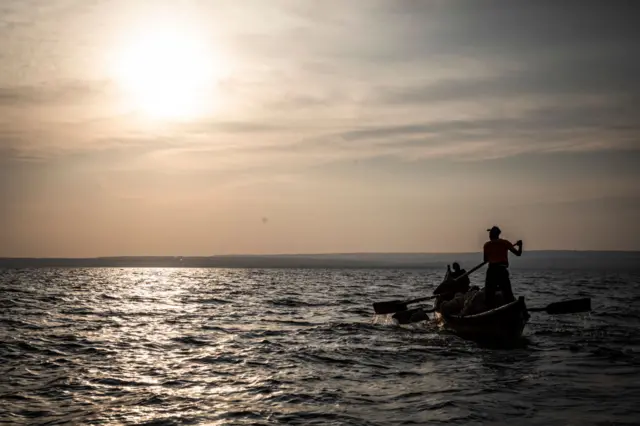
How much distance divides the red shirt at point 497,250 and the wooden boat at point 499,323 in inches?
62.2

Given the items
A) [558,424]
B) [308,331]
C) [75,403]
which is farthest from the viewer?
[308,331]

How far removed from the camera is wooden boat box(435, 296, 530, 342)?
1969cm

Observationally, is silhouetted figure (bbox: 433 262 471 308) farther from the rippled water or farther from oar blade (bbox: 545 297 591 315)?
oar blade (bbox: 545 297 591 315)

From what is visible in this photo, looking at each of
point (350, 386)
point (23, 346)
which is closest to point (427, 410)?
point (350, 386)

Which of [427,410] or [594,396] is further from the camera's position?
[594,396]

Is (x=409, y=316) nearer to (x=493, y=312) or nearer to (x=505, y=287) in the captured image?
(x=505, y=287)

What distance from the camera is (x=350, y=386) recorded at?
14016 millimetres

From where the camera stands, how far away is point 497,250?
2061 centimetres

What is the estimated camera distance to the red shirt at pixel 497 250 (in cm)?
2056

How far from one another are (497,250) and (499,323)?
99.6 inches

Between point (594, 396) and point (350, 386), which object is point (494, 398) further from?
point (350, 386)

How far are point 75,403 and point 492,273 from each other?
1433 centimetres

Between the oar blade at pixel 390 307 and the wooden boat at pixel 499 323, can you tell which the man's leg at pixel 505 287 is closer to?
the wooden boat at pixel 499 323

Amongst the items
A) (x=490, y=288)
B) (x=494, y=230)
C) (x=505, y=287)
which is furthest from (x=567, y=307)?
(x=494, y=230)
